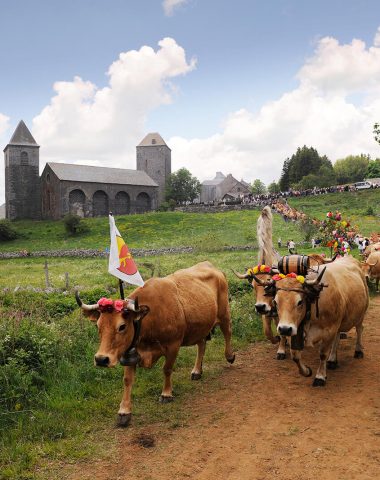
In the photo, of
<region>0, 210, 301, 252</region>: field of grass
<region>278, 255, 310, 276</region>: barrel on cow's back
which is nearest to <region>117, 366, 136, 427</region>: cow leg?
<region>278, 255, 310, 276</region>: barrel on cow's back

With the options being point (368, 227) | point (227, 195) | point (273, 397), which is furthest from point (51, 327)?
point (227, 195)

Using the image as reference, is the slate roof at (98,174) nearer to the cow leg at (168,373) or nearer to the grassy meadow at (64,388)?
the grassy meadow at (64,388)

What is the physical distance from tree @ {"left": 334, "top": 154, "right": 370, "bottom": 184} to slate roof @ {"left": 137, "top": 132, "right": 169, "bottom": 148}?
40.4 m

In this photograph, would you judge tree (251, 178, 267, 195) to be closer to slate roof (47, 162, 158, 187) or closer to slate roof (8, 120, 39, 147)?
slate roof (47, 162, 158, 187)

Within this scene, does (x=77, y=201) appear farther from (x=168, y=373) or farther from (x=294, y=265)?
(x=168, y=373)

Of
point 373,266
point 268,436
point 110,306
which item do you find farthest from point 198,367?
point 373,266

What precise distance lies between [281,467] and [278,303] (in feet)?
8.04

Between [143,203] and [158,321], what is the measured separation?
71212 mm

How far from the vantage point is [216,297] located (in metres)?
8.44

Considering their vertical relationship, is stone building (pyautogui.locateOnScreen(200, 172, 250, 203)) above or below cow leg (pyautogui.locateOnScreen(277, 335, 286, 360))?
above

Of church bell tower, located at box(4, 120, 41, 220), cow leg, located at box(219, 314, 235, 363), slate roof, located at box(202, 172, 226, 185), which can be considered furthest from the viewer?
slate roof, located at box(202, 172, 226, 185)

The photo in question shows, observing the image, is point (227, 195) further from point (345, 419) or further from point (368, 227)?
point (345, 419)

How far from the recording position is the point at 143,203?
77.1 meters

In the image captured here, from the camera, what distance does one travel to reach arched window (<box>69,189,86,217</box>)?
228 ft
